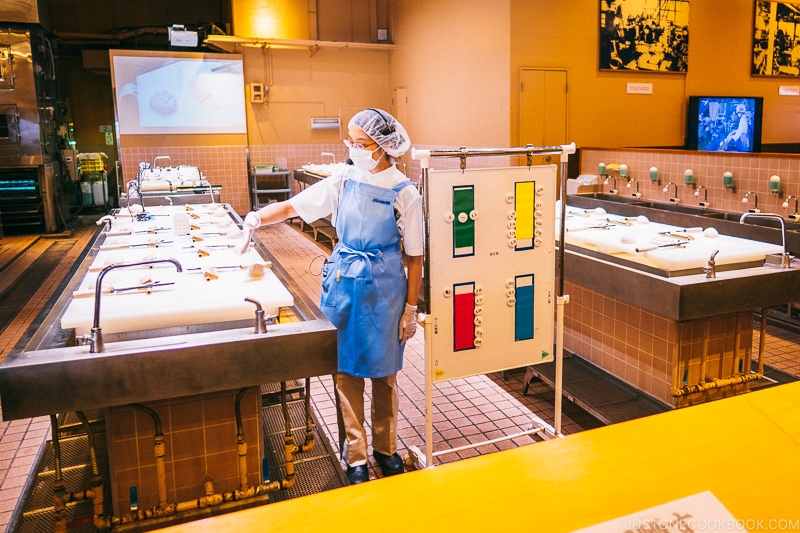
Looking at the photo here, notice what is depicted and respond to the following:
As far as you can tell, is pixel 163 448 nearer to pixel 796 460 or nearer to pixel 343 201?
pixel 343 201

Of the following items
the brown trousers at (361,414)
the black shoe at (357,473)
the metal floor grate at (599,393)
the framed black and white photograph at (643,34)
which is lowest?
the black shoe at (357,473)

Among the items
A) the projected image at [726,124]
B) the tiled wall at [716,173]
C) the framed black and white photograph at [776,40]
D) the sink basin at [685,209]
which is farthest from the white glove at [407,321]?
the framed black and white photograph at [776,40]

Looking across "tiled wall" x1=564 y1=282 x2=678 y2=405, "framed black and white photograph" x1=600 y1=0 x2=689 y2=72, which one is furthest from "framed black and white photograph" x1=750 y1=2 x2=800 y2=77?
"tiled wall" x1=564 y1=282 x2=678 y2=405

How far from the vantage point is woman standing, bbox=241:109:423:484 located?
2.86m

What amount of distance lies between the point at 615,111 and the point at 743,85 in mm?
2070

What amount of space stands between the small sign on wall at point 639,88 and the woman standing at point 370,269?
641 cm

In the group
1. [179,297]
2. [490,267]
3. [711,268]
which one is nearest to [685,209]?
[711,268]

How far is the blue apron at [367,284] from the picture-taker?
2850 mm

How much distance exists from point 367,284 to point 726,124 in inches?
286

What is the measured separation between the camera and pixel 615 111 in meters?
8.41

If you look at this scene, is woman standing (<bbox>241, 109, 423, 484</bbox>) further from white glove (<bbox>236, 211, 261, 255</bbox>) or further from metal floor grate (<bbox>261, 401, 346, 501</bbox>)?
metal floor grate (<bbox>261, 401, 346, 501</bbox>)

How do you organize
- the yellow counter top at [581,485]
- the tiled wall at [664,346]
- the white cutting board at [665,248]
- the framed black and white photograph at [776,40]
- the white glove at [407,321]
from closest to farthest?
the yellow counter top at [581,485] → the white glove at [407,321] → the white cutting board at [665,248] → the tiled wall at [664,346] → the framed black and white photograph at [776,40]

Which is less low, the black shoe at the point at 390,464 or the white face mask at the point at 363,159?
the white face mask at the point at 363,159

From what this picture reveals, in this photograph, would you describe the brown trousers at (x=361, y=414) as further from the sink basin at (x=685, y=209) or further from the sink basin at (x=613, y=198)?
the sink basin at (x=613, y=198)
